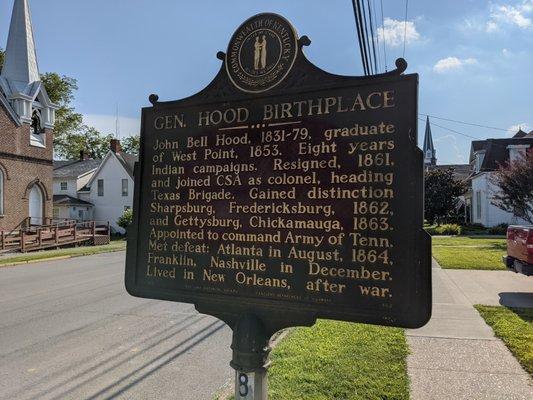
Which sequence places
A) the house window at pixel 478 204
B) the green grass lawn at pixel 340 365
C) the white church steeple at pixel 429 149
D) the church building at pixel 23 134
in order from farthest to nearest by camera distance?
the white church steeple at pixel 429 149 < the house window at pixel 478 204 < the church building at pixel 23 134 < the green grass lawn at pixel 340 365

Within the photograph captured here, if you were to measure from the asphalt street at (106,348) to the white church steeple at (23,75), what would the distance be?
22.3 metres

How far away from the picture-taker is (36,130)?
1247 inches

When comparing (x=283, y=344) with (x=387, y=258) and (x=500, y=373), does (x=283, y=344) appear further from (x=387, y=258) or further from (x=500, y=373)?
(x=387, y=258)

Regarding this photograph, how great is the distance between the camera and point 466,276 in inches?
510

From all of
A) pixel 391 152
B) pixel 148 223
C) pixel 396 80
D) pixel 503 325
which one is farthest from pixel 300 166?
pixel 503 325

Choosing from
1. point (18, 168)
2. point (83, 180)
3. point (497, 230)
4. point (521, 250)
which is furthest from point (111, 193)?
point (521, 250)

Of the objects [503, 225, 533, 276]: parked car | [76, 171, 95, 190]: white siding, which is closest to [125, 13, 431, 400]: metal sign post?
[503, 225, 533, 276]: parked car

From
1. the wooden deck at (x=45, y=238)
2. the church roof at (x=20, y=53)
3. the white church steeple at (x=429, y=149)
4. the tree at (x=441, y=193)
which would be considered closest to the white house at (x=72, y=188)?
the wooden deck at (x=45, y=238)

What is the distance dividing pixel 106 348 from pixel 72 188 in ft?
150

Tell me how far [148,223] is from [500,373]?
4.13 m

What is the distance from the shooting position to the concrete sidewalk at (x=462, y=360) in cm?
464

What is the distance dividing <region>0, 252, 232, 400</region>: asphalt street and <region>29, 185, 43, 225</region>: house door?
843 inches

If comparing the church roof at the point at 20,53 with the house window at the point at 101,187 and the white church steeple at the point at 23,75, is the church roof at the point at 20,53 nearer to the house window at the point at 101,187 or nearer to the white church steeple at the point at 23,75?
the white church steeple at the point at 23,75

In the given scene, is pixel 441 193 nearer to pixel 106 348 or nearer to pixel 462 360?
pixel 462 360
